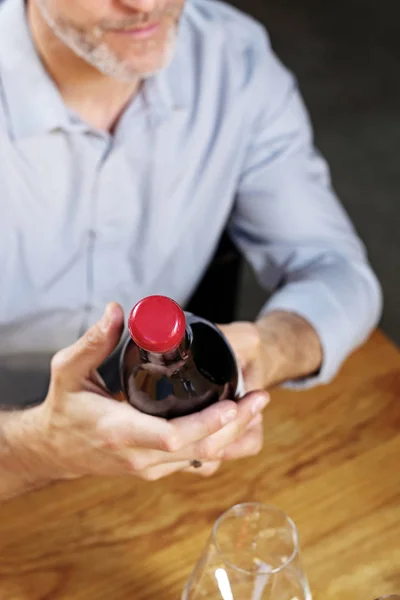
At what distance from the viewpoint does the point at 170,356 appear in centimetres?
57

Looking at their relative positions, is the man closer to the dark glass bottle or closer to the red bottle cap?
the dark glass bottle

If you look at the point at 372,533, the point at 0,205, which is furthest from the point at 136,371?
the point at 0,205

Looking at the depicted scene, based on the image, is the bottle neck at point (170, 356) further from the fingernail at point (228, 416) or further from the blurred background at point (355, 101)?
the blurred background at point (355, 101)

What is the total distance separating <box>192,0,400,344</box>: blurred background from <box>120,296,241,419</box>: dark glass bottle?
47.4 inches

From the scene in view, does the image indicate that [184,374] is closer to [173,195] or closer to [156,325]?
[156,325]

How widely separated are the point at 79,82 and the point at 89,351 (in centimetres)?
48

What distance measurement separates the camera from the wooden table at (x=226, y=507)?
0.71 meters

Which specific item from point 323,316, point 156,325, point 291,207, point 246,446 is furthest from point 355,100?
point 156,325

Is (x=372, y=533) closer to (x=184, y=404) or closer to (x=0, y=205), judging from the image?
(x=184, y=404)

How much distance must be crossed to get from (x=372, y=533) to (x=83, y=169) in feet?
1.92

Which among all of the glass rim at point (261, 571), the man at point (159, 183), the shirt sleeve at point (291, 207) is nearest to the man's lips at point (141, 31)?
the man at point (159, 183)

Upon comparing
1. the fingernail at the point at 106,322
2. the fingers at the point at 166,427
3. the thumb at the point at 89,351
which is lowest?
the fingers at the point at 166,427

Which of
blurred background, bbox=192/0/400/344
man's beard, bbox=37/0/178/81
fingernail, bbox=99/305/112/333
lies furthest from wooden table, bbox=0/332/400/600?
blurred background, bbox=192/0/400/344

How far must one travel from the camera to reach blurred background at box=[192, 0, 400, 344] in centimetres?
225
